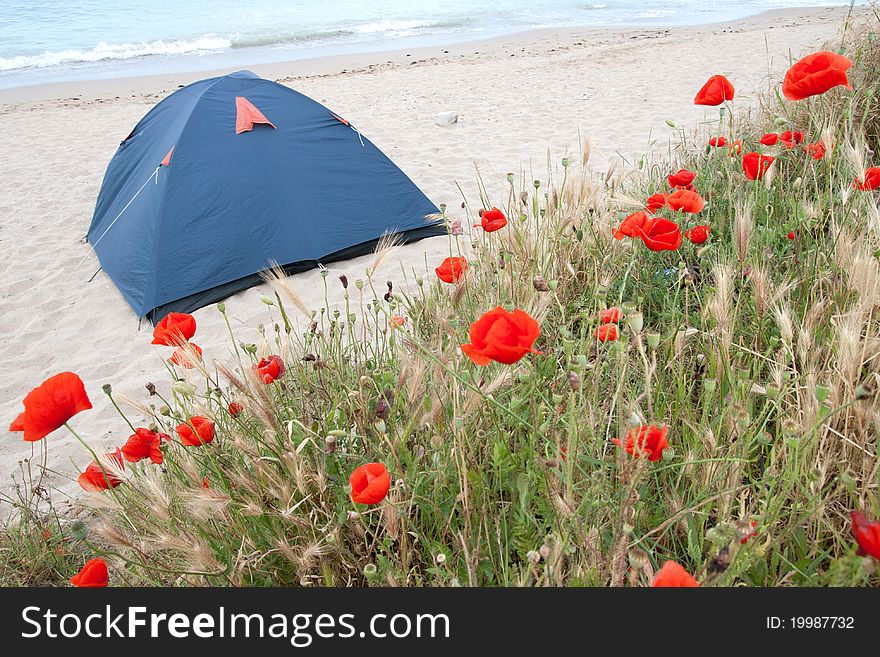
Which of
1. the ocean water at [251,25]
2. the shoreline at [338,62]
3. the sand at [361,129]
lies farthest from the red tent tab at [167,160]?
the ocean water at [251,25]

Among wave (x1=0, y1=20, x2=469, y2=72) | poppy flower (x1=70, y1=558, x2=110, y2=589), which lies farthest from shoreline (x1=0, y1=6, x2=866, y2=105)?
poppy flower (x1=70, y1=558, x2=110, y2=589)

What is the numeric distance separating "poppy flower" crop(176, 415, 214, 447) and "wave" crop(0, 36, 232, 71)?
59.5 ft

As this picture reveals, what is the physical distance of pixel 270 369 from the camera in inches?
60.9

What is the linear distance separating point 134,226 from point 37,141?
5.40 metres

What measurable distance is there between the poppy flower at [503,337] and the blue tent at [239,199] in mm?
3132

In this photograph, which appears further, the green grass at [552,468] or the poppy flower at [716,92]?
the poppy flower at [716,92]

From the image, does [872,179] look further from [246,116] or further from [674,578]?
[246,116]

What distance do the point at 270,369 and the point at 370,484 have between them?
22.5 inches

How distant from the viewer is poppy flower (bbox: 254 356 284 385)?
152 cm

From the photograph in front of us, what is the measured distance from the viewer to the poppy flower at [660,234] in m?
1.60

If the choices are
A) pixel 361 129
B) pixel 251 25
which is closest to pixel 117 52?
→ pixel 251 25

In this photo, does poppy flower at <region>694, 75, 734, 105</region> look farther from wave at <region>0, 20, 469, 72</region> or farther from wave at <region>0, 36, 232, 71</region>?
wave at <region>0, 36, 232, 71</region>

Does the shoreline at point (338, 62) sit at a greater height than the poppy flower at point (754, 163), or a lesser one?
greater

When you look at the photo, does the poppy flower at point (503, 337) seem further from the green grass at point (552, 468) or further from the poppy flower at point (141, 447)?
the poppy flower at point (141, 447)
